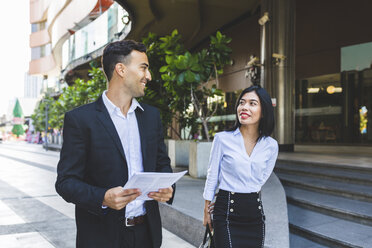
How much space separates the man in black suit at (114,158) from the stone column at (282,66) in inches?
447

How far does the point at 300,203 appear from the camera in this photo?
568cm

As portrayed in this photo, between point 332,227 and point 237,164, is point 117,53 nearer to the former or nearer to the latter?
point 237,164

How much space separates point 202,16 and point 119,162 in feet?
58.0

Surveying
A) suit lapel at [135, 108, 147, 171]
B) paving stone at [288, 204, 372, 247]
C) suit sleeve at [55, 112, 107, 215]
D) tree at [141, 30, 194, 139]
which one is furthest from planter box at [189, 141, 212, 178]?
suit sleeve at [55, 112, 107, 215]

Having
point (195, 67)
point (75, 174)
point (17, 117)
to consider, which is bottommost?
point (75, 174)

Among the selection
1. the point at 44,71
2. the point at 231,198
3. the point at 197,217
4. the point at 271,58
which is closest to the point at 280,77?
the point at 271,58

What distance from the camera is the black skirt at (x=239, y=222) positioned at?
252 centimetres

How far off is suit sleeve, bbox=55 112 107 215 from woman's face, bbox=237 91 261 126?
138 cm

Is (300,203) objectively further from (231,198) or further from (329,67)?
(329,67)

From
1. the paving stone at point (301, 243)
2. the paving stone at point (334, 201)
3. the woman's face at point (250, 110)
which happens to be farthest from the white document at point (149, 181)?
the paving stone at point (334, 201)

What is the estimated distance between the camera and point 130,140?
74.6 inches

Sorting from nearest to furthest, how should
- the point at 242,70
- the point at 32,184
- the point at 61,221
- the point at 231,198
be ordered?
the point at 231,198 < the point at 61,221 < the point at 32,184 < the point at 242,70

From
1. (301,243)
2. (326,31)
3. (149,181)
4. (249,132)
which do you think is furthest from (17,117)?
(149,181)

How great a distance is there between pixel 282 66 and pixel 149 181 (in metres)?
12.1
